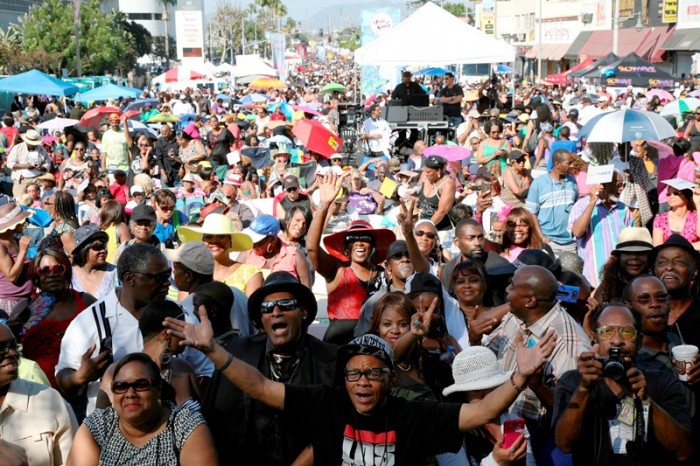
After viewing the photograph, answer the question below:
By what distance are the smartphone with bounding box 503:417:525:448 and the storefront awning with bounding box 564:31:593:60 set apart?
60468 mm

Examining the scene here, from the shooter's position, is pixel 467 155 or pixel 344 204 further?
pixel 467 155

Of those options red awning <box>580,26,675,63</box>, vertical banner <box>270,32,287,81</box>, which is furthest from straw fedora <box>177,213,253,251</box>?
red awning <box>580,26,675,63</box>

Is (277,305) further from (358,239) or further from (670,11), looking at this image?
(670,11)

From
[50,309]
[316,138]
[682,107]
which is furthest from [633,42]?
[50,309]

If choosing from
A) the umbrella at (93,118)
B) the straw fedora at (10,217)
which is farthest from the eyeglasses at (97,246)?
the umbrella at (93,118)

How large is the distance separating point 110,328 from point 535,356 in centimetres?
226

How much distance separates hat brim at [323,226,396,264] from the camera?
662 centimetres

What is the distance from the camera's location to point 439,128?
18.2 m

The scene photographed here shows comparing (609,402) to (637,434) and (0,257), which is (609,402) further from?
(0,257)

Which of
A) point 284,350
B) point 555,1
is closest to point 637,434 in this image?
point 284,350

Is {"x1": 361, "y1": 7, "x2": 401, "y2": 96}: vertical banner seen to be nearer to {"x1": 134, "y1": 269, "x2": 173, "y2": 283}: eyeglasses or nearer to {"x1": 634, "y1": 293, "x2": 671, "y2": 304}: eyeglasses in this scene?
{"x1": 134, "y1": 269, "x2": 173, "y2": 283}: eyeglasses

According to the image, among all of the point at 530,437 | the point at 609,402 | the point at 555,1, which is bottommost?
the point at 530,437

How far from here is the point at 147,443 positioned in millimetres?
3992

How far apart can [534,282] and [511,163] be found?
6.19 metres
